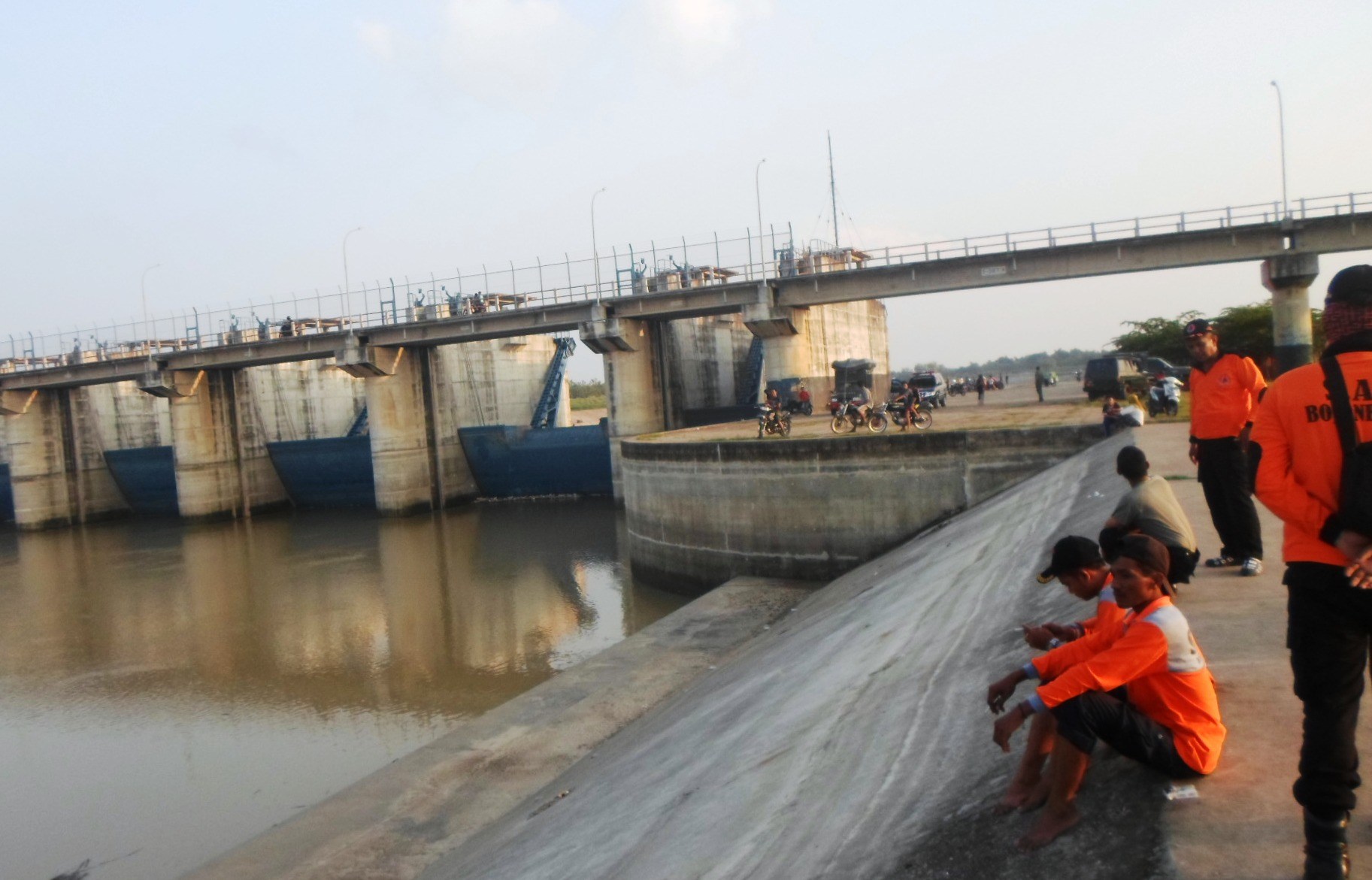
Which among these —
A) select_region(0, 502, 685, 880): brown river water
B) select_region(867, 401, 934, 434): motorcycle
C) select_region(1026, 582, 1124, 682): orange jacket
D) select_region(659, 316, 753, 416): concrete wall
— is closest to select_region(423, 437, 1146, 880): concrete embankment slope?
select_region(1026, 582, 1124, 682): orange jacket

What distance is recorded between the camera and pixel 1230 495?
7.75 meters

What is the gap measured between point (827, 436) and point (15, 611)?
25737mm

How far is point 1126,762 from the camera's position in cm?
454

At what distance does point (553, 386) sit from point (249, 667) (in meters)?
37.5

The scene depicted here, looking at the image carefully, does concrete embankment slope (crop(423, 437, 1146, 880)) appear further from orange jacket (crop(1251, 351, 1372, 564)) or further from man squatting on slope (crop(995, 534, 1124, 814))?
orange jacket (crop(1251, 351, 1372, 564))

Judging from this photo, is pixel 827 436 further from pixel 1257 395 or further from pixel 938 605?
pixel 1257 395

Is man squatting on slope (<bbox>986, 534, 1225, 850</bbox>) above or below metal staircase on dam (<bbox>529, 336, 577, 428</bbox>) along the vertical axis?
below

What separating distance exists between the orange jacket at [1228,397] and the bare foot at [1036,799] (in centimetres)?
435

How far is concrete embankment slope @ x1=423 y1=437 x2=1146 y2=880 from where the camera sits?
5.05 meters

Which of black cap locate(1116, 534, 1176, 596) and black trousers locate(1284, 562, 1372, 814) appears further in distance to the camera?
black cap locate(1116, 534, 1176, 596)

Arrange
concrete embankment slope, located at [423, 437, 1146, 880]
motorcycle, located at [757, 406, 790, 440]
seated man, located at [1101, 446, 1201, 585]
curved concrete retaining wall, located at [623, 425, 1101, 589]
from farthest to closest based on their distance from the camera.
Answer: motorcycle, located at [757, 406, 790, 440] < curved concrete retaining wall, located at [623, 425, 1101, 589] < seated man, located at [1101, 446, 1201, 585] < concrete embankment slope, located at [423, 437, 1146, 880]

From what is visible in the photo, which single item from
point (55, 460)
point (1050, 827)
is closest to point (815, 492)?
point (1050, 827)

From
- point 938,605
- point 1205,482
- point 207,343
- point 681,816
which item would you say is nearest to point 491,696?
point 938,605

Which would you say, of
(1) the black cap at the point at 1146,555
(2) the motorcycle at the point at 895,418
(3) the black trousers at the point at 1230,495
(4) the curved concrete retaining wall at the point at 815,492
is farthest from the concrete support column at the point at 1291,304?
(1) the black cap at the point at 1146,555
